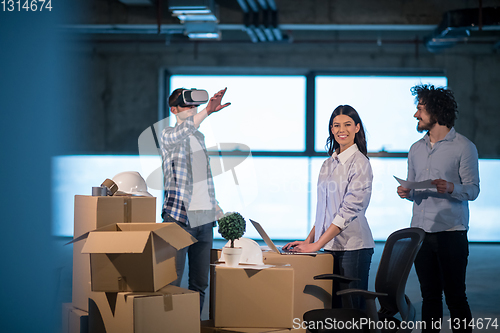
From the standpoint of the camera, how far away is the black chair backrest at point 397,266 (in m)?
1.62

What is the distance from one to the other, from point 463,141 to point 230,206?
3.48 meters

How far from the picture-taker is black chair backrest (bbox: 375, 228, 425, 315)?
162 cm

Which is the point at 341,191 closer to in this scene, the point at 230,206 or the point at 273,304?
the point at 273,304

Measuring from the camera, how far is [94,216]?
5.73 feet

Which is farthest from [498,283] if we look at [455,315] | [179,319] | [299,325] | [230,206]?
[179,319]

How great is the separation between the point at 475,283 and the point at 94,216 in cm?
365

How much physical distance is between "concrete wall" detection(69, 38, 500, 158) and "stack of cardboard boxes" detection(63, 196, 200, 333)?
15.9 ft

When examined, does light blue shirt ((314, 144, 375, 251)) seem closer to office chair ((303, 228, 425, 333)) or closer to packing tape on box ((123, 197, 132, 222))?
office chair ((303, 228, 425, 333))

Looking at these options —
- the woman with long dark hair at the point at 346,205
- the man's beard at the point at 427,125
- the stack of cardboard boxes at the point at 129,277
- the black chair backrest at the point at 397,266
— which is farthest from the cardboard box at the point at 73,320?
the man's beard at the point at 427,125

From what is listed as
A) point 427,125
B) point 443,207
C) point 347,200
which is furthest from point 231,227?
point 427,125

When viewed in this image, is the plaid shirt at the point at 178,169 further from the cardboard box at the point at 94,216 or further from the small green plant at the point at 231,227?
the small green plant at the point at 231,227

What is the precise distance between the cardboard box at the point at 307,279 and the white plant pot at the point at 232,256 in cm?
15

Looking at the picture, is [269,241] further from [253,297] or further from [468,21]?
[468,21]

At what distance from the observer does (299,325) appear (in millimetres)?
1705
